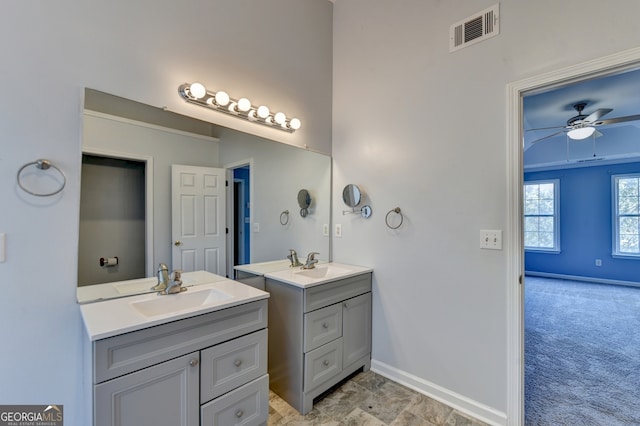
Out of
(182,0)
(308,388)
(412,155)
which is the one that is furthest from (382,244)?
(182,0)

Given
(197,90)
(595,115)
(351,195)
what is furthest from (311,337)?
(595,115)

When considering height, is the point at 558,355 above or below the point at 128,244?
below

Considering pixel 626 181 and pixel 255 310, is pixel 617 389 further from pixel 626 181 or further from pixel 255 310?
pixel 626 181

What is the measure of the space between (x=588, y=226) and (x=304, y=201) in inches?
237

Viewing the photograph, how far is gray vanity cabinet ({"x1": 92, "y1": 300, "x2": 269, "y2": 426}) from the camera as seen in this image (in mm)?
1087

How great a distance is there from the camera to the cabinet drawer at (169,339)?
3.51ft

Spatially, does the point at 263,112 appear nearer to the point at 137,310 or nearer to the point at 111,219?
the point at 111,219

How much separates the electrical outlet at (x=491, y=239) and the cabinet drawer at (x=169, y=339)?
1340 mm

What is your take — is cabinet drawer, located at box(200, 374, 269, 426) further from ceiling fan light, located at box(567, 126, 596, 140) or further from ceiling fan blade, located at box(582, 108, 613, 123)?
ceiling fan light, located at box(567, 126, 596, 140)

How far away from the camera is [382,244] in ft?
7.30

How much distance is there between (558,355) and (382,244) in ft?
6.33

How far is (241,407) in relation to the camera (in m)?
1.45

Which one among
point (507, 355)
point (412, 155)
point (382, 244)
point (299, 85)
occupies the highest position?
point (299, 85)

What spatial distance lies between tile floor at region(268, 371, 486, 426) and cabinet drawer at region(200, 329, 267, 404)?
0.49 m
